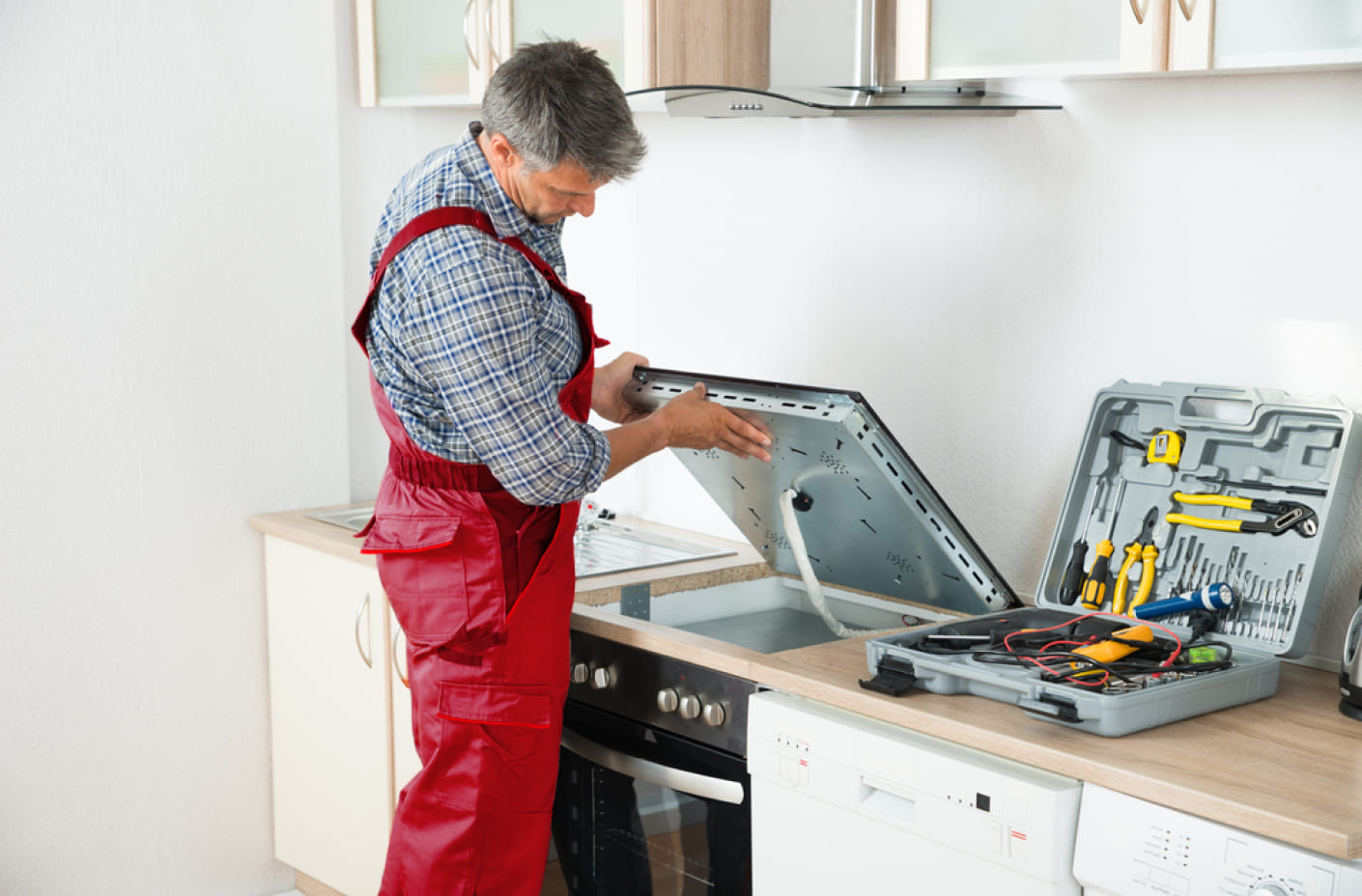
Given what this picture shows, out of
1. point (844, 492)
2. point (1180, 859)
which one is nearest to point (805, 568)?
point (844, 492)

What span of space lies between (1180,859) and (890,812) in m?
0.35

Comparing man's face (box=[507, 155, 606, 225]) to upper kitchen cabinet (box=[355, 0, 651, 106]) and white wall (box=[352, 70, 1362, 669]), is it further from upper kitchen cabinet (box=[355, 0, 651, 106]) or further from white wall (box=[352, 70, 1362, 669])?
white wall (box=[352, 70, 1362, 669])

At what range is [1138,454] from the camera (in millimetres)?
1909

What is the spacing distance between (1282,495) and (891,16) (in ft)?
3.07

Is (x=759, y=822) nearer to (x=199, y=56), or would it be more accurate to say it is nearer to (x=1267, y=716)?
(x=1267, y=716)

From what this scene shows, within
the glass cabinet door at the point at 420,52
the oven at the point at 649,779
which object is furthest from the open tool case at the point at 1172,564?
the glass cabinet door at the point at 420,52

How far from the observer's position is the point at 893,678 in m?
1.64

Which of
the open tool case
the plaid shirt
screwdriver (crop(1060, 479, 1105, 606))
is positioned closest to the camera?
the open tool case

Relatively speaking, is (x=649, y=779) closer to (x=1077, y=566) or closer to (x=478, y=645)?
(x=478, y=645)

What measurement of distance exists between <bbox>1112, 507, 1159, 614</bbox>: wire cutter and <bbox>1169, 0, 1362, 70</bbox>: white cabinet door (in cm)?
61

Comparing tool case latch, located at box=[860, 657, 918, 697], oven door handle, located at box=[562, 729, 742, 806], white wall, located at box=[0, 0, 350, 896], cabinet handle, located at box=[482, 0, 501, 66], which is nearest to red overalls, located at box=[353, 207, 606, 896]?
Answer: oven door handle, located at box=[562, 729, 742, 806]

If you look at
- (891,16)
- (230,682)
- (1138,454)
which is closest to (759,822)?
(1138,454)

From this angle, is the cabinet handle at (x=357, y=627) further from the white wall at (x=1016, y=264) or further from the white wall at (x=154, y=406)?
the white wall at (x=1016, y=264)

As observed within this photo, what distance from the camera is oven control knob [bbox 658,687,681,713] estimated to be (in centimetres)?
195
